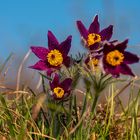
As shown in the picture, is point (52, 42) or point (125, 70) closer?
point (125, 70)

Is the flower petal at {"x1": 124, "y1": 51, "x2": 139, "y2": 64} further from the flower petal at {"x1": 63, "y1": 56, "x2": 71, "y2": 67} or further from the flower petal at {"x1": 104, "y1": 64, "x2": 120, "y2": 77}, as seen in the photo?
the flower petal at {"x1": 63, "y1": 56, "x2": 71, "y2": 67}

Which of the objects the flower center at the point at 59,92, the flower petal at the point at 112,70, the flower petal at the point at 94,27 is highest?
the flower petal at the point at 94,27

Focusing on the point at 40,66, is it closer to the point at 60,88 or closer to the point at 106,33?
the point at 60,88

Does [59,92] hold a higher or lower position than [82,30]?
lower

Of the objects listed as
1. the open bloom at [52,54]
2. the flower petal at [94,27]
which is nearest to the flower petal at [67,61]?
the open bloom at [52,54]

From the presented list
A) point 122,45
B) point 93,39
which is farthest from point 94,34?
point 122,45

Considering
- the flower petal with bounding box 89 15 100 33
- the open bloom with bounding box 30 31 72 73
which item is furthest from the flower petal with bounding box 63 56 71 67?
the flower petal with bounding box 89 15 100 33

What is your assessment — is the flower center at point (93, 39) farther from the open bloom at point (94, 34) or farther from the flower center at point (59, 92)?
the flower center at point (59, 92)
